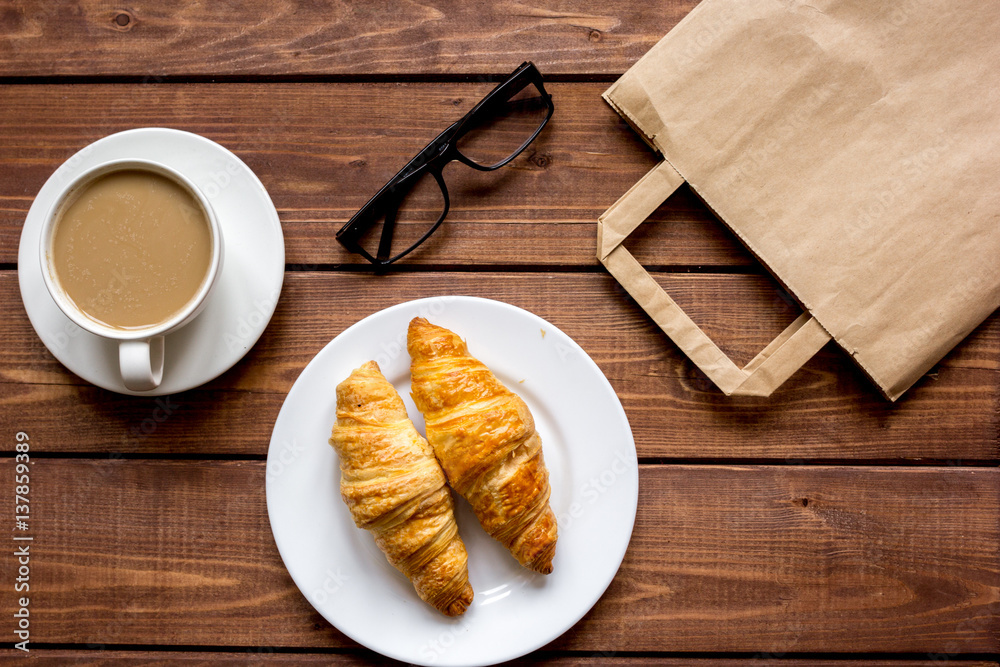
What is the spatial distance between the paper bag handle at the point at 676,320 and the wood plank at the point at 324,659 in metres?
0.52

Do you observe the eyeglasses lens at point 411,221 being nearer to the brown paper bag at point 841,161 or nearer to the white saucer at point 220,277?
the white saucer at point 220,277

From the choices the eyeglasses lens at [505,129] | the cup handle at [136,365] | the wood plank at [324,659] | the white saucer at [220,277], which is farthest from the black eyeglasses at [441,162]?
the wood plank at [324,659]

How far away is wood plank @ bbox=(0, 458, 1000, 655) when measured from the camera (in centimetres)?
118

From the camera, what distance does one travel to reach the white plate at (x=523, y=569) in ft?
3.60

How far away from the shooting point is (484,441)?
1001mm

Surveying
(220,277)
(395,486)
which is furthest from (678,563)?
(220,277)

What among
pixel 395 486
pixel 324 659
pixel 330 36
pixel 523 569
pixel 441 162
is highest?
pixel 330 36

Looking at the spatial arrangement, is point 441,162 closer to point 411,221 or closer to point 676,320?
point 411,221

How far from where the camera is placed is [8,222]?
118 centimetres

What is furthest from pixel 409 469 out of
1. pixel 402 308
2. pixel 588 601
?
pixel 588 601

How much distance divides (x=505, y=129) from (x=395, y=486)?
2.24ft

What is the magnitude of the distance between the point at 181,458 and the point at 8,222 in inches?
21.4

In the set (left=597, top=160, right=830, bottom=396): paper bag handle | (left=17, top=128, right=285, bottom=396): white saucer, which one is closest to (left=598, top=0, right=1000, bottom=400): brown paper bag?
(left=597, top=160, right=830, bottom=396): paper bag handle

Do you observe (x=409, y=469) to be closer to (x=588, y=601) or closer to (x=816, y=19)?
(x=588, y=601)
